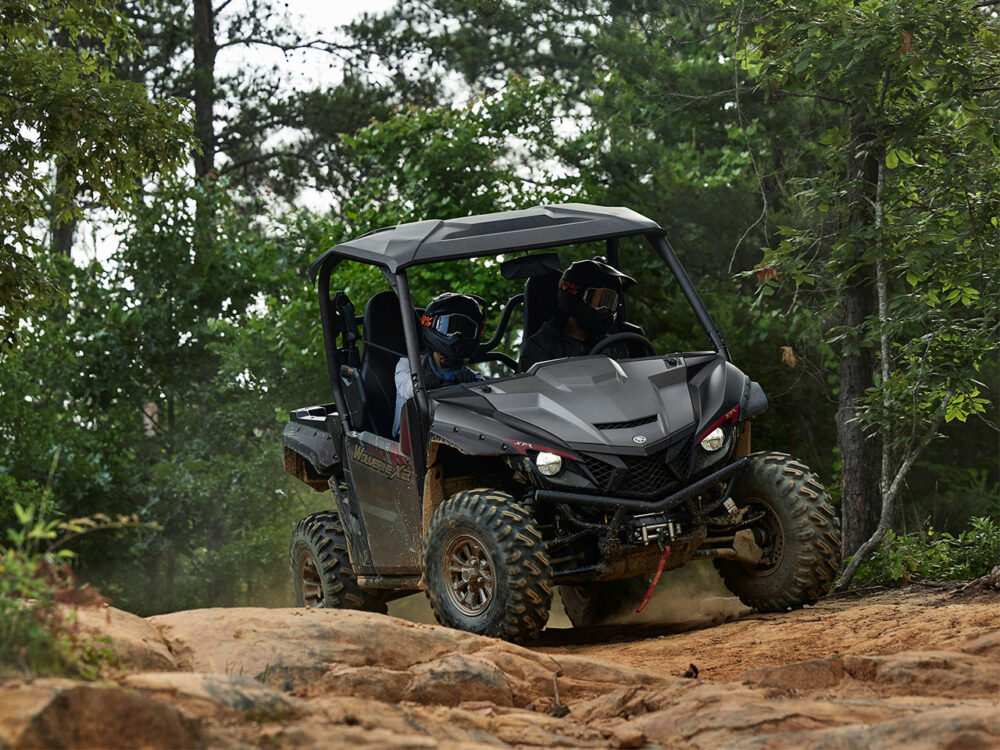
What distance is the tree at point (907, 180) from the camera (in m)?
9.97

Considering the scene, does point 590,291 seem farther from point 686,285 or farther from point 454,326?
point 454,326

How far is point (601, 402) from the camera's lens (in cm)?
737

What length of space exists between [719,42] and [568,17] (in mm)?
5643

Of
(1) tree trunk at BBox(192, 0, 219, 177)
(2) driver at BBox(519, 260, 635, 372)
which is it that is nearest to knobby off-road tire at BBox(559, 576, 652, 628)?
(2) driver at BBox(519, 260, 635, 372)

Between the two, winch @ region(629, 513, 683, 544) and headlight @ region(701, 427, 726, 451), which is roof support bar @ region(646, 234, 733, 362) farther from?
winch @ region(629, 513, 683, 544)

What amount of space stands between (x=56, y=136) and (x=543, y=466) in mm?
7050

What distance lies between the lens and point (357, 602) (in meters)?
9.16

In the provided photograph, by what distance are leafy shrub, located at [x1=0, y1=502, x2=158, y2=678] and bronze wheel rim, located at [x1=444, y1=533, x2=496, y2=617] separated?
3043mm

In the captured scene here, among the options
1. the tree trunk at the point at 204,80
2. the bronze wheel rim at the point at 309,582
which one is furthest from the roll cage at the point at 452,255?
the tree trunk at the point at 204,80

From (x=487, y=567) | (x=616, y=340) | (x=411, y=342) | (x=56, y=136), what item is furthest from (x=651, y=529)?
(x=56, y=136)

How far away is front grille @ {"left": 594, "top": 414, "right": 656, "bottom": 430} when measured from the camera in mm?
7223

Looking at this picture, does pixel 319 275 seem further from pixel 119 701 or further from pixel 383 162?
pixel 383 162

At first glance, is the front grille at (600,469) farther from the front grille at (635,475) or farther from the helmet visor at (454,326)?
the helmet visor at (454,326)

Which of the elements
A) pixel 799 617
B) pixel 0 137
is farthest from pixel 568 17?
pixel 799 617
